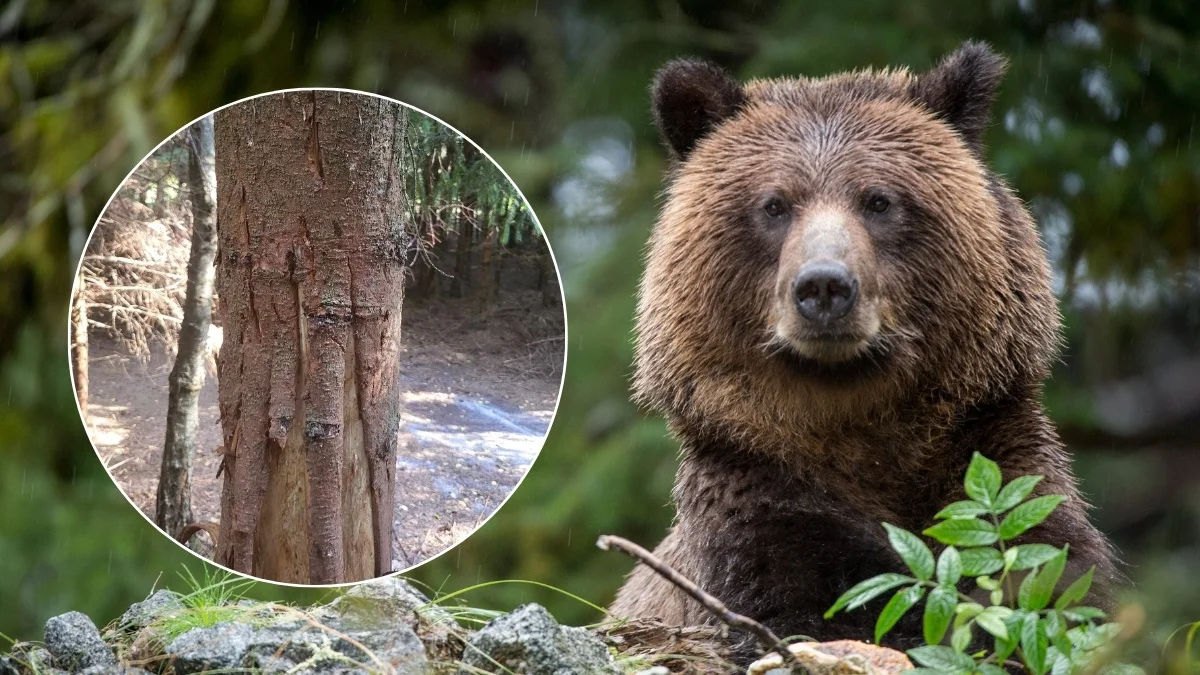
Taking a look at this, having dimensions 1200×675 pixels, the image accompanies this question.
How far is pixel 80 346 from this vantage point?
2986mm

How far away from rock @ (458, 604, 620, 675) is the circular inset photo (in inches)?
20.4

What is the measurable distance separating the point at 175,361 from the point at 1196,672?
2098mm

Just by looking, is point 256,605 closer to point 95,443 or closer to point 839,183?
point 95,443

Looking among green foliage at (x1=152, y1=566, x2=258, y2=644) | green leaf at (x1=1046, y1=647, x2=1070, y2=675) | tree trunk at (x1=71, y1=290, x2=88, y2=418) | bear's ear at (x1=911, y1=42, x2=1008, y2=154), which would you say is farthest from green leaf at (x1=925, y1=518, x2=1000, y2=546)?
tree trunk at (x1=71, y1=290, x2=88, y2=418)

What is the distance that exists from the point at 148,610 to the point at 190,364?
1.84ft

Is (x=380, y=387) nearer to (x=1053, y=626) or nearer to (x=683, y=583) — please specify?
(x=683, y=583)

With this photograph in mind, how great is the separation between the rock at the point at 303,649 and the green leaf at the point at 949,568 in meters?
0.95

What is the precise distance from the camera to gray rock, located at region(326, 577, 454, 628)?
240cm

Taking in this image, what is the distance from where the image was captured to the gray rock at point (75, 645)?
2467 mm

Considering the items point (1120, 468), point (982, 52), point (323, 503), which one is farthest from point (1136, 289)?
point (1120, 468)

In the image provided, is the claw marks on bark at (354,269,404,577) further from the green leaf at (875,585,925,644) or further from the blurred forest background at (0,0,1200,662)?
the blurred forest background at (0,0,1200,662)

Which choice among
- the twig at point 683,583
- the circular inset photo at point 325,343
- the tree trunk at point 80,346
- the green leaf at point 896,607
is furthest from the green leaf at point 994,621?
the tree trunk at point 80,346

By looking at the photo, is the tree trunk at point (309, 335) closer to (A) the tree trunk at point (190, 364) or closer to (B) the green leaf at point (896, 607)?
(A) the tree trunk at point (190, 364)

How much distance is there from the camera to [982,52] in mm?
3303
